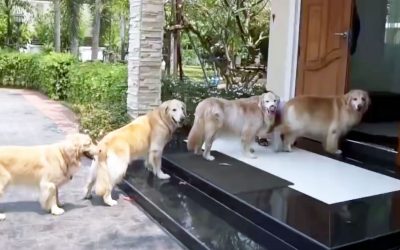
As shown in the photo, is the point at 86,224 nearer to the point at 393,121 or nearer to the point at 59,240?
the point at 59,240

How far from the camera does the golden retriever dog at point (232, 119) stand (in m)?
4.24

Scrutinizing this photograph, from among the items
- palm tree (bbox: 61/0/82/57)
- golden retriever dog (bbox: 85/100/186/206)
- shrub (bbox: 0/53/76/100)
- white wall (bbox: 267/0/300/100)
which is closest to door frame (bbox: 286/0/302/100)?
white wall (bbox: 267/0/300/100)

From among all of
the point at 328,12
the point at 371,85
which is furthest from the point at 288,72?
the point at 371,85

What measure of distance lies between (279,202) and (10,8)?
1490 centimetres

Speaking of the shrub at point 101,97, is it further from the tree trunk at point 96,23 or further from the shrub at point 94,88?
the tree trunk at point 96,23

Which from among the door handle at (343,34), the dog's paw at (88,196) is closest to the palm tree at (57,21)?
the door handle at (343,34)

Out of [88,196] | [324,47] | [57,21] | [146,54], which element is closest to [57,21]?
[57,21]

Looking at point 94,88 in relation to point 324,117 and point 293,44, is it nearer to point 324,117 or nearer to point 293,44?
point 293,44

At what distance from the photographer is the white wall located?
572cm

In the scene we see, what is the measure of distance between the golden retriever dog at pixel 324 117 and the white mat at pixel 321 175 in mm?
239

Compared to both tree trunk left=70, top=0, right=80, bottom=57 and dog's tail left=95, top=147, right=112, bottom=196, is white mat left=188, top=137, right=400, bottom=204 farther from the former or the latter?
tree trunk left=70, top=0, right=80, bottom=57

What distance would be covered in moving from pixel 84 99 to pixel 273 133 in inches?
191

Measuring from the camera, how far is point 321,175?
3877 millimetres

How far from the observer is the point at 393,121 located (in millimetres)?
6152
